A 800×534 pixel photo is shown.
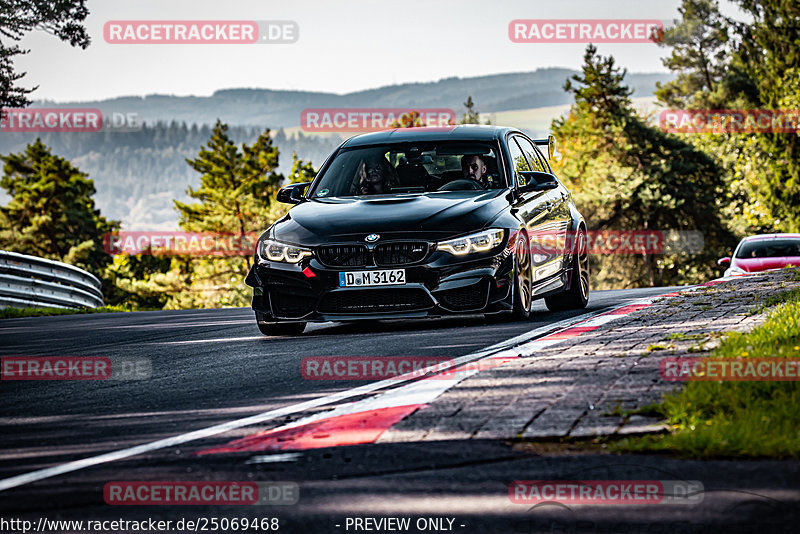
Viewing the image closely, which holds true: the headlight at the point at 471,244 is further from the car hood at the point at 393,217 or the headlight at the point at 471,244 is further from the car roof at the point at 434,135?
the car roof at the point at 434,135

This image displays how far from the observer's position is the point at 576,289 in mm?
12180

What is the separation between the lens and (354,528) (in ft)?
11.7

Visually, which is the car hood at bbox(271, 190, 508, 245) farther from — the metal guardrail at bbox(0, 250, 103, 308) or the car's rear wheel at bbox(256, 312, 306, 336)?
the metal guardrail at bbox(0, 250, 103, 308)

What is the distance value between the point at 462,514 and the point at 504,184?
7.39m

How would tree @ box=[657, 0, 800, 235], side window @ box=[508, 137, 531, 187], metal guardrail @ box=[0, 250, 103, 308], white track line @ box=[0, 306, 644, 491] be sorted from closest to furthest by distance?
white track line @ box=[0, 306, 644, 491]
side window @ box=[508, 137, 531, 187]
metal guardrail @ box=[0, 250, 103, 308]
tree @ box=[657, 0, 800, 235]

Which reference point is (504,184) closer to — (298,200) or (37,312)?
(298,200)

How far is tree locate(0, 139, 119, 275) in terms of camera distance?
237 ft

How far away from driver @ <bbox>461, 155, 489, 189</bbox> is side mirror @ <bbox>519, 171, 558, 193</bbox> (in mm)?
370

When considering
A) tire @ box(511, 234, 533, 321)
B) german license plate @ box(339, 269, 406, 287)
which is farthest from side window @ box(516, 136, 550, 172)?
german license plate @ box(339, 269, 406, 287)

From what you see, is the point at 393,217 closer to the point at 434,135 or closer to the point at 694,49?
the point at 434,135

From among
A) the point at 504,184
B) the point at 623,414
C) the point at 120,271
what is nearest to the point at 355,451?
the point at 623,414

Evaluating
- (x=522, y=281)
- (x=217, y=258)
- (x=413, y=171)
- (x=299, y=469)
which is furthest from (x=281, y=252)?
(x=217, y=258)

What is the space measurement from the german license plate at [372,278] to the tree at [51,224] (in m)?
63.6

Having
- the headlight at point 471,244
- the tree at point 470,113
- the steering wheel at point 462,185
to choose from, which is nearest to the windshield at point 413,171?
the steering wheel at point 462,185
